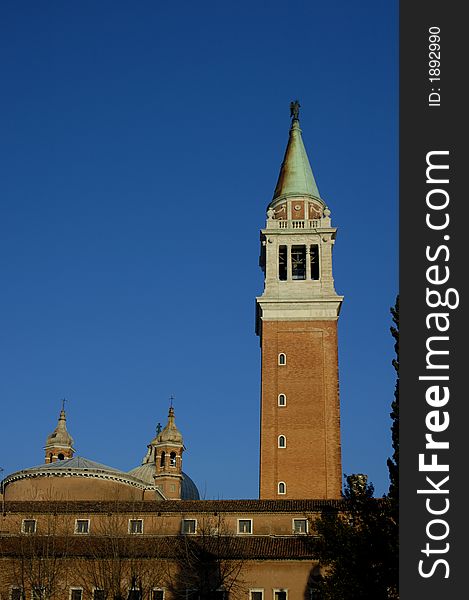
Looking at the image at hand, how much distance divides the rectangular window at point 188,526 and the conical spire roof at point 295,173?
86.4 feet

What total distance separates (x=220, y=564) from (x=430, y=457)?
28192 mm

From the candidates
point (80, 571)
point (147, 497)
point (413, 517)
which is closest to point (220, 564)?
point (80, 571)

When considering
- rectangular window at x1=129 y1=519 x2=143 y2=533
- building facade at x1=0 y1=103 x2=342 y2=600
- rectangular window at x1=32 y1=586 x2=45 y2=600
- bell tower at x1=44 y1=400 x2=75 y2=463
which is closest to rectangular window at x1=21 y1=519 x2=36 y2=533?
building facade at x1=0 y1=103 x2=342 y2=600

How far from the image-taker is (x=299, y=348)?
56.1 meters

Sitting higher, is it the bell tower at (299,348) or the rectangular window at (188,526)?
the bell tower at (299,348)

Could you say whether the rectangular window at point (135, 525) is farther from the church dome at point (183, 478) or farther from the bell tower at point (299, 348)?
the church dome at point (183, 478)

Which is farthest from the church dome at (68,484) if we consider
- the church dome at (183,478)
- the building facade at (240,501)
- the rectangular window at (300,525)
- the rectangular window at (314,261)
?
the rectangular window at (314,261)

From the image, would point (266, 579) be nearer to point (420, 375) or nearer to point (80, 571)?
point (80, 571)

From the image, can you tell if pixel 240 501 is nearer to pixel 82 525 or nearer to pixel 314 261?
pixel 82 525

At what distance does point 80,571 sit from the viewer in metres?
39.1

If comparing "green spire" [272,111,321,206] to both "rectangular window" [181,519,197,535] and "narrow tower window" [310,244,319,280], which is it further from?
"rectangular window" [181,519,197,535]

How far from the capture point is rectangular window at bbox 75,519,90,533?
42.3m

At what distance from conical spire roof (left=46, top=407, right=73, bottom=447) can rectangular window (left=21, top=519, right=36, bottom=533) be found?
2295 centimetres

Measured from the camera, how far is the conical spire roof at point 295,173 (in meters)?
61.3
